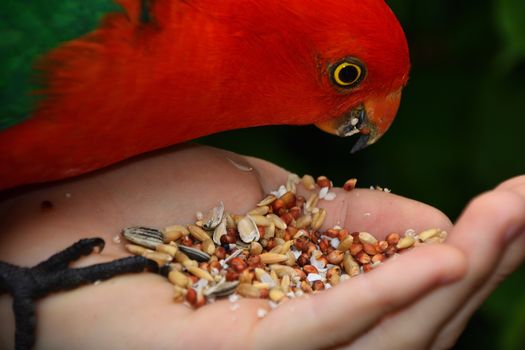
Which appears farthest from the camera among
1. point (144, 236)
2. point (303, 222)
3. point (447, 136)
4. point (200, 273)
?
point (447, 136)

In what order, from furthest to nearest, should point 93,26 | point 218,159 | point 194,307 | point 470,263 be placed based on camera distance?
1. point 218,159
2. point 93,26
3. point 194,307
4. point 470,263

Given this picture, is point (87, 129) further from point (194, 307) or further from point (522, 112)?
point (522, 112)

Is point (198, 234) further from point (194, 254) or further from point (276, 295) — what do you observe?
point (276, 295)

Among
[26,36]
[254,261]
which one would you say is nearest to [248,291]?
[254,261]

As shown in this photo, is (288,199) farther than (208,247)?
Yes

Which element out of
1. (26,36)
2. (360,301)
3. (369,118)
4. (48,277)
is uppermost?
(26,36)

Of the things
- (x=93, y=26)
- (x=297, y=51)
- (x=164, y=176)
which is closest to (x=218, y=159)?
(x=164, y=176)
